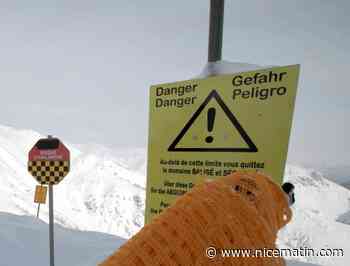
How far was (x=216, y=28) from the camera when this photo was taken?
5.43 ft

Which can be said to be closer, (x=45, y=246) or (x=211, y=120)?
(x=211, y=120)

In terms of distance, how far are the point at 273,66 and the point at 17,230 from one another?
6334 millimetres

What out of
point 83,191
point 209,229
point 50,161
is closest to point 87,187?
point 83,191

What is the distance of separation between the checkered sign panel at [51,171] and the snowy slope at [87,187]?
12.0 meters

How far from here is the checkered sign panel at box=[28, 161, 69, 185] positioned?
14.2 feet

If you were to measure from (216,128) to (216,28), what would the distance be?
0.57m

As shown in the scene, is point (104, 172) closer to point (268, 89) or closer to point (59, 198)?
point (59, 198)

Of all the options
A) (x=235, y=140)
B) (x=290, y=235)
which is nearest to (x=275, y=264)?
(x=235, y=140)

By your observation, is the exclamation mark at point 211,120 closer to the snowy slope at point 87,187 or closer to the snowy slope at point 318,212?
the snowy slope at point 87,187

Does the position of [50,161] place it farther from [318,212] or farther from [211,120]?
[318,212]

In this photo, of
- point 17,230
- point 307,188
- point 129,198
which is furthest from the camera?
point 307,188

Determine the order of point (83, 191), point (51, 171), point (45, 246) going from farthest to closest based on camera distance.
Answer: point (83, 191) → point (45, 246) → point (51, 171)

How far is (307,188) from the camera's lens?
106062 mm

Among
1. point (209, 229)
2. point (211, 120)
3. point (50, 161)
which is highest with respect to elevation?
point (209, 229)
